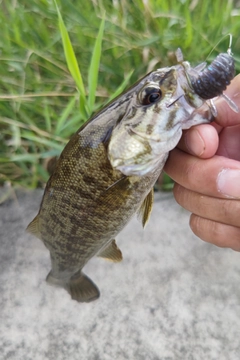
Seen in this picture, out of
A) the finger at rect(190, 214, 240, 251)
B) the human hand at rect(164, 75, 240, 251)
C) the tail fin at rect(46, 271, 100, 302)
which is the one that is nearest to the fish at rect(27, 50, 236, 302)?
the human hand at rect(164, 75, 240, 251)

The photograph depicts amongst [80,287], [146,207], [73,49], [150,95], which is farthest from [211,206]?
[73,49]

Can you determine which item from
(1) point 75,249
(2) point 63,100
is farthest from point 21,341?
(2) point 63,100

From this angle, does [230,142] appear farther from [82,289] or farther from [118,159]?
[82,289]

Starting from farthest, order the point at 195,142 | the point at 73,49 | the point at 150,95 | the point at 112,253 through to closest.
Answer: the point at 73,49 < the point at 112,253 < the point at 195,142 < the point at 150,95

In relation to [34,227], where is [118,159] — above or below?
above

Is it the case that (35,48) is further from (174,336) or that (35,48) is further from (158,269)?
(174,336)

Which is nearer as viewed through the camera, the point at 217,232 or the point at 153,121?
the point at 153,121

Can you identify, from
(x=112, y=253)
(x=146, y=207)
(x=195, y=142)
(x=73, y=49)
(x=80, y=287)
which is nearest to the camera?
(x=195, y=142)
